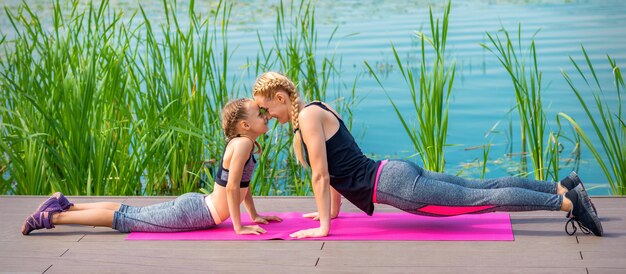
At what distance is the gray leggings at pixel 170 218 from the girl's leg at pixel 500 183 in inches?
35.6

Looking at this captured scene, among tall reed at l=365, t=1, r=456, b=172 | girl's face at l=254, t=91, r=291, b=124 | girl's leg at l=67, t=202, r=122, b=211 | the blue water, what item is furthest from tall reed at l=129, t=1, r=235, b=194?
girl's face at l=254, t=91, r=291, b=124

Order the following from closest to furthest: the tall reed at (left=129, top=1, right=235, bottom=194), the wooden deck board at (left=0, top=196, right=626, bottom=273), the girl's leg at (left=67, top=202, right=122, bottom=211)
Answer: the wooden deck board at (left=0, top=196, right=626, bottom=273)
the girl's leg at (left=67, top=202, right=122, bottom=211)
the tall reed at (left=129, top=1, right=235, bottom=194)

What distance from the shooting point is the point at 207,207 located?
3895mm

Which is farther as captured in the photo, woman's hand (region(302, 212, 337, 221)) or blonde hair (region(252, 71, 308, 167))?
woman's hand (region(302, 212, 337, 221))

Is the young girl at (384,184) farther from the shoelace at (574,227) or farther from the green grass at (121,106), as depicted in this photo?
the green grass at (121,106)

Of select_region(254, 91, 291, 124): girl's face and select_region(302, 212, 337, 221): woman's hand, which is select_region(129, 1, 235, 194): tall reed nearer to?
select_region(302, 212, 337, 221): woman's hand

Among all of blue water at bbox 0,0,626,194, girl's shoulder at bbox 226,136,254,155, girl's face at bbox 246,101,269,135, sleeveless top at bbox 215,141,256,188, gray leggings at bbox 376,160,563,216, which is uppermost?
girl's face at bbox 246,101,269,135

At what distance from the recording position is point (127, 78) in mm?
5355

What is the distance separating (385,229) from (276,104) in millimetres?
665

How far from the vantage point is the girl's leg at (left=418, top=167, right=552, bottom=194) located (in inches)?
150

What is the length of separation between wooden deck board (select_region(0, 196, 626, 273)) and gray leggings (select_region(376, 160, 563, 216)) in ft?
0.47

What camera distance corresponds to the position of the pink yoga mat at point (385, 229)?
3.72 meters

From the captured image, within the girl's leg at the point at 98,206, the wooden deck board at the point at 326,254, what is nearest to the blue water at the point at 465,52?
the girl's leg at the point at 98,206

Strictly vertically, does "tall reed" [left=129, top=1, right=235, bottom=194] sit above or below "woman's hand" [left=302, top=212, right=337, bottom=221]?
above
